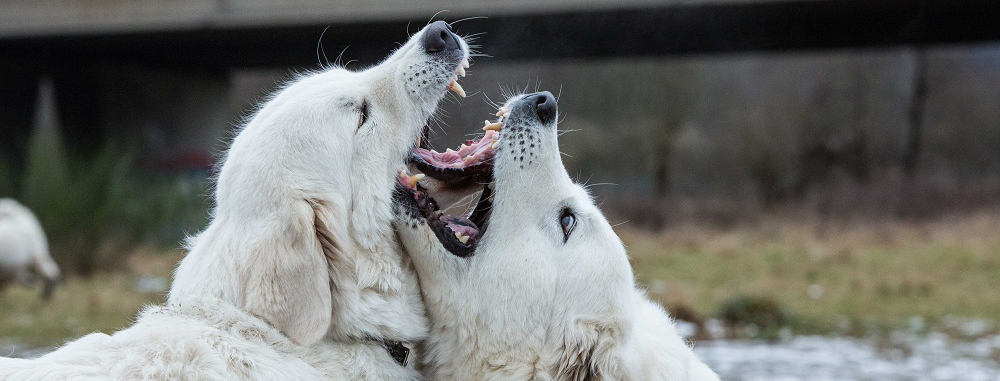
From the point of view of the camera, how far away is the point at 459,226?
3480mm

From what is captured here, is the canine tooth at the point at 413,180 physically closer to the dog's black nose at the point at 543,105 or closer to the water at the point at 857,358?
the dog's black nose at the point at 543,105

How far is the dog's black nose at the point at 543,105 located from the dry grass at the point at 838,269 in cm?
605

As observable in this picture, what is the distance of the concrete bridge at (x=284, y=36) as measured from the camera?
12.7 meters

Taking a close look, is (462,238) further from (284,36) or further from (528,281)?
(284,36)

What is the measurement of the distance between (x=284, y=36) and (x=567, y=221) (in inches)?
475

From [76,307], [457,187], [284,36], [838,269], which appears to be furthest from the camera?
[284,36]

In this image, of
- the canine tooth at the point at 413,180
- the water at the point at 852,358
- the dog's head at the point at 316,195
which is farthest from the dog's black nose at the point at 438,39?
the water at the point at 852,358

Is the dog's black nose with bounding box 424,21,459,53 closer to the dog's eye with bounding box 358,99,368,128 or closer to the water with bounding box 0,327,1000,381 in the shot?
the dog's eye with bounding box 358,99,368,128

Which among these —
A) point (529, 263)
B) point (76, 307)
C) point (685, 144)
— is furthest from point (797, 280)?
point (685, 144)

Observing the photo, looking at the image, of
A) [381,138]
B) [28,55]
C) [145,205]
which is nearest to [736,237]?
[145,205]

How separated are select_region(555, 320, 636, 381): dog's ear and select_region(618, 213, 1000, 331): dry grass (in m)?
6.12

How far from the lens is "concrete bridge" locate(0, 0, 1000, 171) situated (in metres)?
12.7

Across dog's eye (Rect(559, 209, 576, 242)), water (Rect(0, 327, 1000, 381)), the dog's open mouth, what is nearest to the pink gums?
the dog's open mouth

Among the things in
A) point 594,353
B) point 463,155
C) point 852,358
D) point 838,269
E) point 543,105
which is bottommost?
point 594,353
